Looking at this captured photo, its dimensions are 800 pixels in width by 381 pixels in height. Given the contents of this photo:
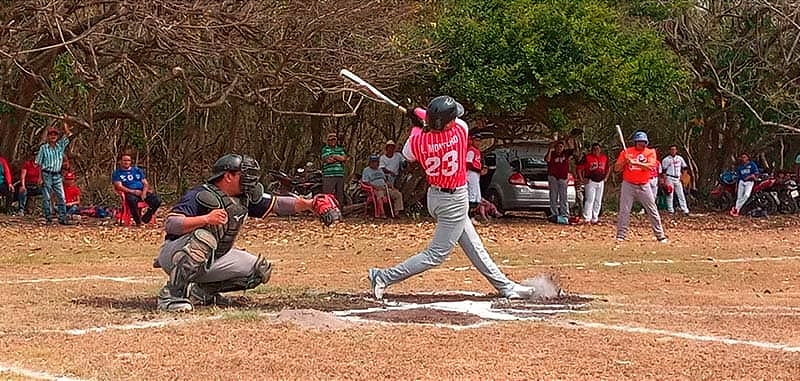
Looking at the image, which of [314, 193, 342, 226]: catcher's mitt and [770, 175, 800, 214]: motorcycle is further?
[770, 175, 800, 214]: motorcycle

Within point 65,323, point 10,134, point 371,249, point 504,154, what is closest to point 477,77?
point 504,154

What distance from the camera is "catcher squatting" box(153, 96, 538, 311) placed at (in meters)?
9.98

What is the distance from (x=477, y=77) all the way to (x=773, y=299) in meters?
13.1

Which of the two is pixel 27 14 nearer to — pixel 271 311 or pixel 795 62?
pixel 271 311

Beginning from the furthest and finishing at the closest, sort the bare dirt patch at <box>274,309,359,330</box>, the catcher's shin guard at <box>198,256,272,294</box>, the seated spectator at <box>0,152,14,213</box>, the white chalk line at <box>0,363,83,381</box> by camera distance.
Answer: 1. the seated spectator at <box>0,152,14,213</box>
2. the catcher's shin guard at <box>198,256,272,294</box>
3. the bare dirt patch at <box>274,309,359,330</box>
4. the white chalk line at <box>0,363,83,381</box>

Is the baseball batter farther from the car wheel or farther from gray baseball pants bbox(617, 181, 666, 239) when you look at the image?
the car wheel

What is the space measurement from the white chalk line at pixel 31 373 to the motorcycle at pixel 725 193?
2596 centimetres

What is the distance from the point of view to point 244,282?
1045cm

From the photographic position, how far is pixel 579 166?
90.2 feet

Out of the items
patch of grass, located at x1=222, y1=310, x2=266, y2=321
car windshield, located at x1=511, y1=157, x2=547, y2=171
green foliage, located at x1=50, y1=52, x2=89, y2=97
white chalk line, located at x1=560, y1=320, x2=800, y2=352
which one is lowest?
white chalk line, located at x1=560, y1=320, x2=800, y2=352

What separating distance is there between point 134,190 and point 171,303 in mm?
13180

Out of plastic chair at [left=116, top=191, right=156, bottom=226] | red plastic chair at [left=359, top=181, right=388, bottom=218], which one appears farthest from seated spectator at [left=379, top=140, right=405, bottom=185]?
plastic chair at [left=116, top=191, right=156, bottom=226]

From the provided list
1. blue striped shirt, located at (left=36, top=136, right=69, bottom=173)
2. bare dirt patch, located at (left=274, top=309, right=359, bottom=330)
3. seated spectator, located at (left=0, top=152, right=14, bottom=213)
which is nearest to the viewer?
bare dirt patch, located at (left=274, top=309, right=359, bottom=330)

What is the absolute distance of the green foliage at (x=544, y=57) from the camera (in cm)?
2391
